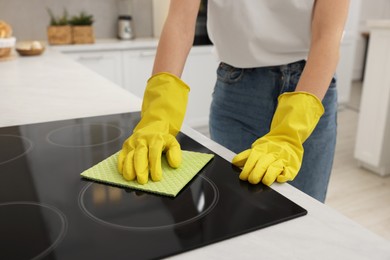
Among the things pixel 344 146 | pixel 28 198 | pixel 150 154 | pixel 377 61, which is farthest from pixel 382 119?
pixel 28 198

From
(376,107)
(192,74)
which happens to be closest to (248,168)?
(376,107)

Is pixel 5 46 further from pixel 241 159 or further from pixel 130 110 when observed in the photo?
pixel 241 159

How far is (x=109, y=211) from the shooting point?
1.65 feet

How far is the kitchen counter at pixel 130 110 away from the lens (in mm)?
433

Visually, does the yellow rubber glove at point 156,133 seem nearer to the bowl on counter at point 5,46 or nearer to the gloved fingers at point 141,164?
the gloved fingers at point 141,164

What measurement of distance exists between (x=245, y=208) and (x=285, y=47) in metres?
0.55

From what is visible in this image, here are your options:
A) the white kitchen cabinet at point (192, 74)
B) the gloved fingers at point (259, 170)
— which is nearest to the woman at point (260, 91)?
the gloved fingers at point (259, 170)

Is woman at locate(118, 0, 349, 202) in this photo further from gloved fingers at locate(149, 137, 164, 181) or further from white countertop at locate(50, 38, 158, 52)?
white countertop at locate(50, 38, 158, 52)

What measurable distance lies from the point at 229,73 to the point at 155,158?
50 cm

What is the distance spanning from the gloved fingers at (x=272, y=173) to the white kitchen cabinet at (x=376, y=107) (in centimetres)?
189

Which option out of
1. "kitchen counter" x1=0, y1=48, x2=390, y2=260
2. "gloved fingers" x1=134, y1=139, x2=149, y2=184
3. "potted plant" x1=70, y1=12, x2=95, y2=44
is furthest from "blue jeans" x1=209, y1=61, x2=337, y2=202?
"potted plant" x1=70, y1=12, x2=95, y2=44

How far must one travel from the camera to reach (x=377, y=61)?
2.26m

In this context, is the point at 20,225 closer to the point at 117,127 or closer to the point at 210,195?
the point at 210,195

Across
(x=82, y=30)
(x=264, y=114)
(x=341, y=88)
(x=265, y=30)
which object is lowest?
(x=341, y=88)
